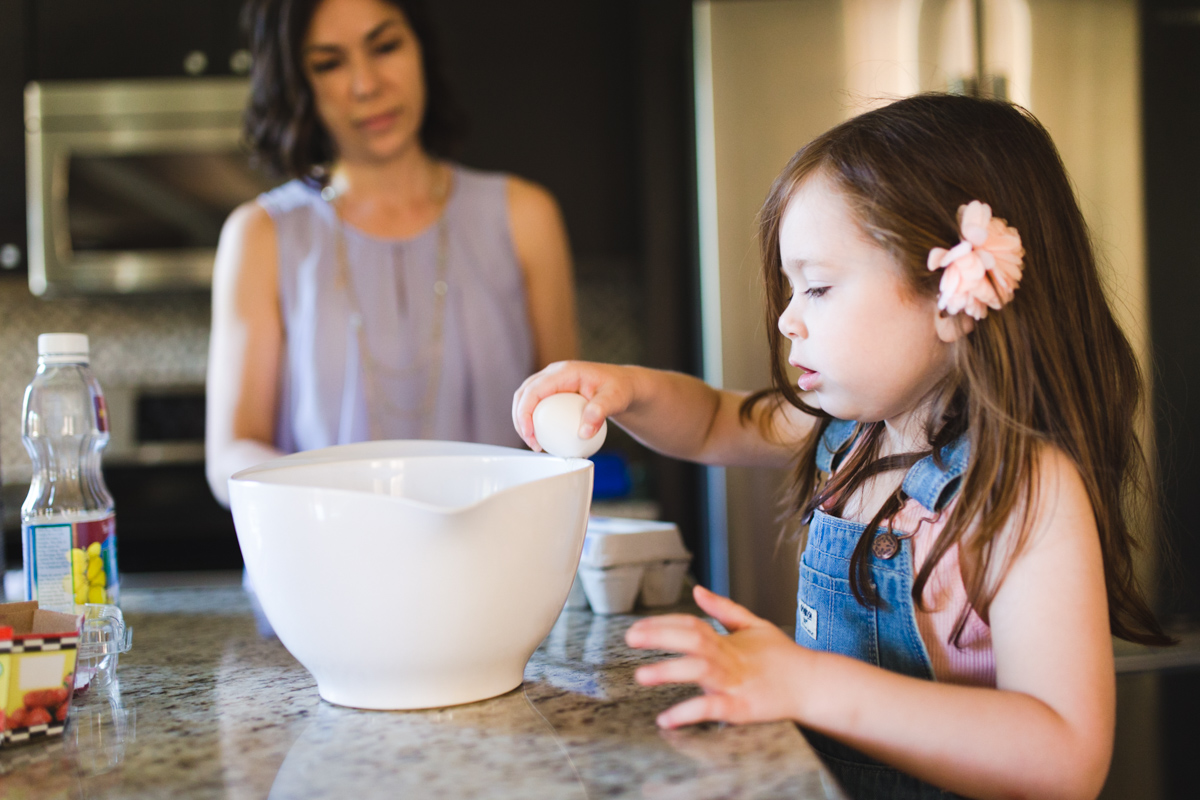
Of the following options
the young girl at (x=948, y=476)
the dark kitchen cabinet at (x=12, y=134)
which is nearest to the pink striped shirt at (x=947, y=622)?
the young girl at (x=948, y=476)

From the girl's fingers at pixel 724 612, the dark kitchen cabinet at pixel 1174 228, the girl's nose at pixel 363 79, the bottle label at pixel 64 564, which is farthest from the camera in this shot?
the dark kitchen cabinet at pixel 1174 228

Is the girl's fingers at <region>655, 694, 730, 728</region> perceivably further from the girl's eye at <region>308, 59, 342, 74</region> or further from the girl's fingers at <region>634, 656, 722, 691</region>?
the girl's eye at <region>308, 59, 342, 74</region>

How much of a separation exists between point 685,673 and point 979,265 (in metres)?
0.35

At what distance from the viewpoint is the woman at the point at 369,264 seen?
1.41m

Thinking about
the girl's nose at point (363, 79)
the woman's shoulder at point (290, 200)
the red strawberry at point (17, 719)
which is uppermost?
the girl's nose at point (363, 79)

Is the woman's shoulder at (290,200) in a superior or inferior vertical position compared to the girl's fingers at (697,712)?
superior

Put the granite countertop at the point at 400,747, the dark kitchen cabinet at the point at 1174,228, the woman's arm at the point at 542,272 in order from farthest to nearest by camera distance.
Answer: the dark kitchen cabinet at the point at 1174,228, the woman's arm at the point at 542,272, the granite countertop at the point at 400,747

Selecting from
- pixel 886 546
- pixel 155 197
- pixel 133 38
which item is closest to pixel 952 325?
pixel 886 546

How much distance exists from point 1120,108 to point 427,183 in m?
1.34

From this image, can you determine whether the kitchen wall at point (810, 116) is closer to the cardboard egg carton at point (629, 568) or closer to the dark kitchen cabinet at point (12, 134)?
the cardboard egg carton at point (629, 568)

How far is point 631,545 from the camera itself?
0.83 m

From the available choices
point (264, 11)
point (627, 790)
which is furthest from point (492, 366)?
point (627, 790)

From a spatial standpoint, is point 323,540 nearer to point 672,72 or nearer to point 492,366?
point 492,366

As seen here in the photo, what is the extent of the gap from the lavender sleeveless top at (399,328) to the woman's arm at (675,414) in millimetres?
544
